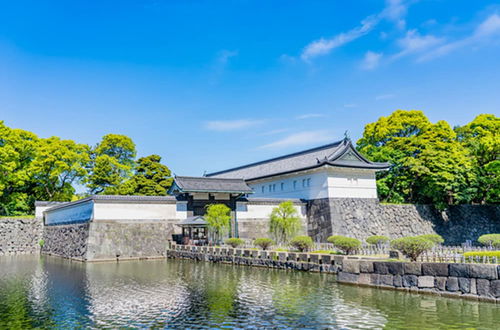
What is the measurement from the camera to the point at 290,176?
40.1m

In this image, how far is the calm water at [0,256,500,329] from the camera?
11.7 meters

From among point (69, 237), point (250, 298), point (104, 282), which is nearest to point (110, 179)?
point (69, 237)

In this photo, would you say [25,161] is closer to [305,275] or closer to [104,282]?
[104,282]

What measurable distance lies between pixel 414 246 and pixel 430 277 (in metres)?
1.57

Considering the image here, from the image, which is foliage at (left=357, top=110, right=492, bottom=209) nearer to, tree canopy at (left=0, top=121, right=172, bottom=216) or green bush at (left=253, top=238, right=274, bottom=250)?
green bush at (left=253, top=238, right=274, bottom=250)

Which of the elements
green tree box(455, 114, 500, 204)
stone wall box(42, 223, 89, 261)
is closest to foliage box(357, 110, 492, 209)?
green tree box(455, 114, 500, 204)

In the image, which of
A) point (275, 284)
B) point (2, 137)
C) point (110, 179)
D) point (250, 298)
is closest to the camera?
point (250, 298)

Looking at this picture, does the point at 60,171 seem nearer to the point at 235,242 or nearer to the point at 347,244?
the point at 235,242

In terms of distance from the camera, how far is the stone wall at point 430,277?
13.7m

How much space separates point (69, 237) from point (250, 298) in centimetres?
2659

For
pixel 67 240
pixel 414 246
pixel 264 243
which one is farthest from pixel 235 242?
pixel 67 240

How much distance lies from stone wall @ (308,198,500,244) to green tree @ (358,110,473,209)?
5.93 ft

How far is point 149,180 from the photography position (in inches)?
1977

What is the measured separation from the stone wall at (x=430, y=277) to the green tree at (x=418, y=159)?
2502 cm
